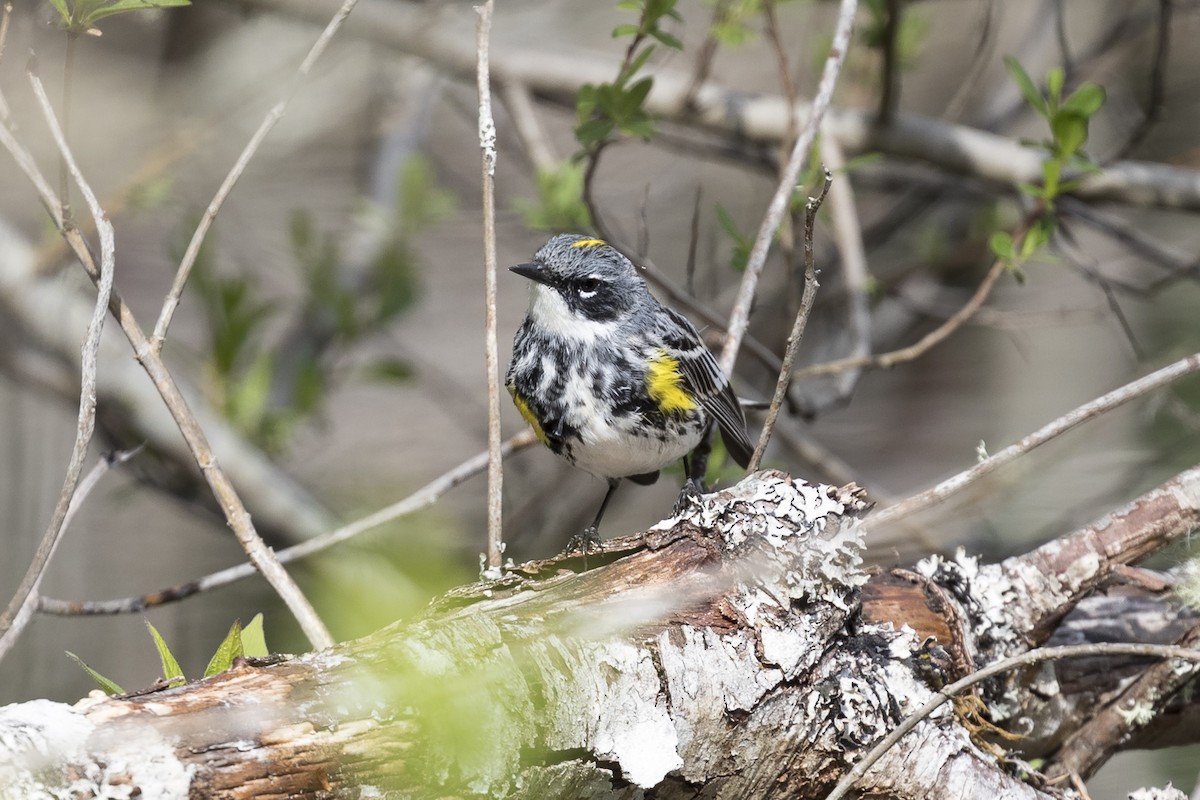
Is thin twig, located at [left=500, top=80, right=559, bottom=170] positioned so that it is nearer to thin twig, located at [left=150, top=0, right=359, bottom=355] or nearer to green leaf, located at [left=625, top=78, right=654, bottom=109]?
green leaf, located at [left=625, top=78, right=654, bottom=109]

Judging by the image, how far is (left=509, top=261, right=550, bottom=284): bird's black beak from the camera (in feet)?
10.1

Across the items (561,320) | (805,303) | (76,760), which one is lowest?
(76,760)

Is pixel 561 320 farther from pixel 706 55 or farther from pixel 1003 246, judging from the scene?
pixel 706 55

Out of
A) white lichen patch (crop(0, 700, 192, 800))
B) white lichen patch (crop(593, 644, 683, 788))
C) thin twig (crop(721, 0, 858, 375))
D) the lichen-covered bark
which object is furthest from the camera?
thin twig (crop(721, 0, 858, 375))

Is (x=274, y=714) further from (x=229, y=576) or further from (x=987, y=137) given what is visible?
(x=987, y=137)

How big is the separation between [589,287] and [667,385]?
0.38 metres

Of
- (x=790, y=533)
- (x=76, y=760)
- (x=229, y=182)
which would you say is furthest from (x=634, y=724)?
(x=229, y=182)

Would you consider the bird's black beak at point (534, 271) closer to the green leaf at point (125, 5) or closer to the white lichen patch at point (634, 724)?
the green leaf at point (125, 5)

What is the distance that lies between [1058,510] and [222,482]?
166 inches

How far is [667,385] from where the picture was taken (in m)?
3.04

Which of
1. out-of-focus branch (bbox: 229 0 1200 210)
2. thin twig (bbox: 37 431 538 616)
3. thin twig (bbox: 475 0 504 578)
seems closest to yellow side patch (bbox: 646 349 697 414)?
thin twig (bbox: 37 431 538 616)

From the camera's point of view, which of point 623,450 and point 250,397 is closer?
point 623,450

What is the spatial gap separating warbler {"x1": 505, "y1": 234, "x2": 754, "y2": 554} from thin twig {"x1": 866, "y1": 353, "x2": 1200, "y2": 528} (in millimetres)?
873

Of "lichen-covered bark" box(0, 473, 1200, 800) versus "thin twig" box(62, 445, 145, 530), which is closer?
"lichen-covered bark" box(0, 473, 1200, 800)
